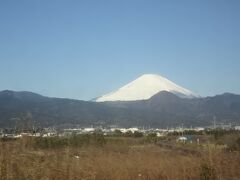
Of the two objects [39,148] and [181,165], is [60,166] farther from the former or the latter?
[181,165]

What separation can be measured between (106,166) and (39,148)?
4.74 ft

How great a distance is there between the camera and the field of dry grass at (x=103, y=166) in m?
8.06

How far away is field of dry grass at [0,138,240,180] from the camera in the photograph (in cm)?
806

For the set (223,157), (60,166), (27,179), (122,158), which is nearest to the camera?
(27,179)

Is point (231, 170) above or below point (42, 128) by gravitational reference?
→ below

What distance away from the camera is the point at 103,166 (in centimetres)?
957

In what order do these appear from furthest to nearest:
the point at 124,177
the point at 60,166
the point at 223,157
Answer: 1. the point at 223,157
2. the point at 124,177
3. the point at 60,166

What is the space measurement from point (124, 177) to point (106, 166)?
2.02 feet

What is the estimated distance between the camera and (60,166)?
833 centimetres

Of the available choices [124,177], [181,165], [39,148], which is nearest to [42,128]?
[39,148]

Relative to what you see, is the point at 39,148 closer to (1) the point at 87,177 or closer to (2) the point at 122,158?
(1) the point at 87,177

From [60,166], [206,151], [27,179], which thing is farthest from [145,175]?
[27,179]

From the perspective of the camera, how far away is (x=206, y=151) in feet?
31.6

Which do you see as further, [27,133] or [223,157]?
[223,157]
